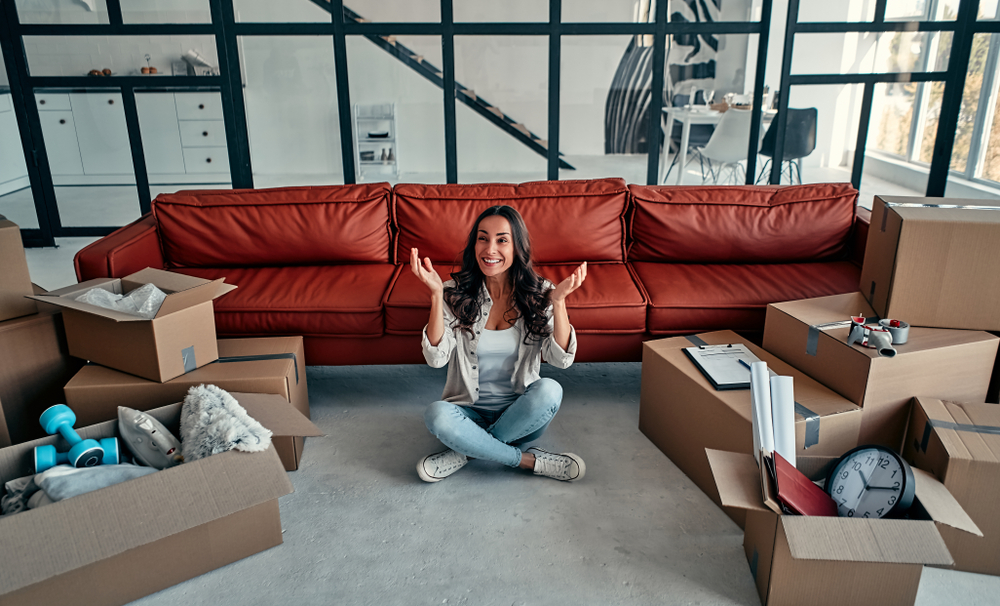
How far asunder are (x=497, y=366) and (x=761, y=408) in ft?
2.74

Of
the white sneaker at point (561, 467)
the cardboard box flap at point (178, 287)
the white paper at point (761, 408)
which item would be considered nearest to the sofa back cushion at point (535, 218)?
the cardboard box flap at point (178, 287)

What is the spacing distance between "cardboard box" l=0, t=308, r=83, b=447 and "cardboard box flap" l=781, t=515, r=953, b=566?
214 cm

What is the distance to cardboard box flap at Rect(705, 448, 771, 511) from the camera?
4.87ft

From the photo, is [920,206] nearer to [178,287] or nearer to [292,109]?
[178,287]

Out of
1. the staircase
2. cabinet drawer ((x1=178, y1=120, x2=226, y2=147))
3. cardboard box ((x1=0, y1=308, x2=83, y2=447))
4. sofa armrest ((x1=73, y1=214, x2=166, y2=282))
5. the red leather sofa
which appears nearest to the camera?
cardboard box ((x1=0, y1=308, x2=83, y2=447))

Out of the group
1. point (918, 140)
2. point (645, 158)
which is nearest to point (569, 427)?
Result: point (645, 158)

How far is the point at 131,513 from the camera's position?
4.91 feet

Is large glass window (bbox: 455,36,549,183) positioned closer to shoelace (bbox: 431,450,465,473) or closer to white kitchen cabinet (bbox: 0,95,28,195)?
shoelace (bbox: 431,450,465,473)

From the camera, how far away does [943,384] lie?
6.30 feet

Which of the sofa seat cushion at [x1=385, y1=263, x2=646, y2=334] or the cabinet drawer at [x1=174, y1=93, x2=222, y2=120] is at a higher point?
the cabinet drawer at [x1=174, y1=93, x2=222, y2=120]

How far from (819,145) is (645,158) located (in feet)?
3.54

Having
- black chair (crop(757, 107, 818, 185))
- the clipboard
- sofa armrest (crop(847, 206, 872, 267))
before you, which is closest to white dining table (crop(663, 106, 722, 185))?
black chair (crop(757, 107, 818, 185))

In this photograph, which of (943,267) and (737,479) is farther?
(943,267)

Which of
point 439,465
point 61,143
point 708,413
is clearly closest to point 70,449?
point 439,465
